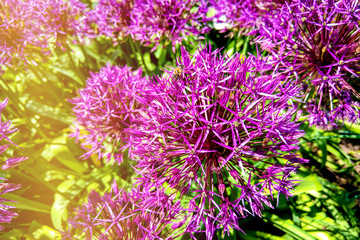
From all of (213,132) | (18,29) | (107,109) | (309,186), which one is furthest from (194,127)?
(18,29)

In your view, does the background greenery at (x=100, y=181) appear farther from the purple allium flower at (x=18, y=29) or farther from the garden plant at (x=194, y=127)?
the purple allium flower at (x=18, y=29)

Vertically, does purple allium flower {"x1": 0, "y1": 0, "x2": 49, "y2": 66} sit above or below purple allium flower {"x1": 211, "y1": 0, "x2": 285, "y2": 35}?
above

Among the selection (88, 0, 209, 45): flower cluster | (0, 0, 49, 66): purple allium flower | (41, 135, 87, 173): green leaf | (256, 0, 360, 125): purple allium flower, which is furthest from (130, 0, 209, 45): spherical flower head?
(41, 135, 87, 173): green leaf

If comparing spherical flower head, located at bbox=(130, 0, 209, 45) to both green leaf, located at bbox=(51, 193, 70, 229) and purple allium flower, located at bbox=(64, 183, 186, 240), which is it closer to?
purple allium flower, located at bbox=(64, 183, 186, 240)

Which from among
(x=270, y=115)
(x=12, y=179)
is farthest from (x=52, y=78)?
(x=270, y=115)

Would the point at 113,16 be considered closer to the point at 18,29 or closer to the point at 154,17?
the point at 154,17

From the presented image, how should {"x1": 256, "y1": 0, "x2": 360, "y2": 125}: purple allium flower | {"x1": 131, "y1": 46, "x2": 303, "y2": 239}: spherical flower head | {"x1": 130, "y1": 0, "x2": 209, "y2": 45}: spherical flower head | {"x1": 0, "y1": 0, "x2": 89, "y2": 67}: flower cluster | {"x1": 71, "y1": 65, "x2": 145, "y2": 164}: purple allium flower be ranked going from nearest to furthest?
1. {"x1": 131, "y1": 46, "x2": 303, "y2": 239}: spherical flower head
2. {"x1": 256, "y1": 0, "x2": 360, "y2": 125}: purple allium flower
3. {"x1": 71, "y1": 65, "x2": 145, "y2": 164}: purple allium flower
4. {"x1": 0, "y1": 0, "x2": 89, "y2": 67}: flower cluster
5. {"x1": 130, "y1": 0, "x2": 209, "y2": 45}: spherical flower head

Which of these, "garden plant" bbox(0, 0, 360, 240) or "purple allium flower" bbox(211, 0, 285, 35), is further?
"purple allium flower" bbox(211, 0, 285, 35)
